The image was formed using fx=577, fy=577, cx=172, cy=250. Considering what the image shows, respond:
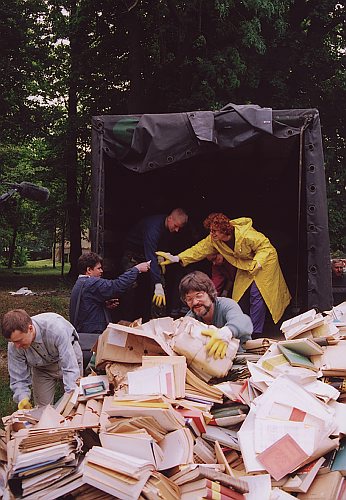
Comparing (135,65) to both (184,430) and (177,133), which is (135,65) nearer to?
(177,133)

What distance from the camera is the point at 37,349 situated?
400 centimetres

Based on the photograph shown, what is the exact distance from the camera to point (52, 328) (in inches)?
155

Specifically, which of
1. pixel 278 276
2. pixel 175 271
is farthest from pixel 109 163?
pixel 278 276

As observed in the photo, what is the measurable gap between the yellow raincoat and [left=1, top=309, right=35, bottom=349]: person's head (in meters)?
2.34

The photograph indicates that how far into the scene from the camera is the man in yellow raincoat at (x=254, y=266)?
5.36 m

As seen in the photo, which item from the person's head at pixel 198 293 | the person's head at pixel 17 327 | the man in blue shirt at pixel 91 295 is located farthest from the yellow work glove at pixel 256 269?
the person's head at pixel 17 327

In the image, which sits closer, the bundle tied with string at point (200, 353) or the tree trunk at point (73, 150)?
the bundle tied with string at point (200, 353)

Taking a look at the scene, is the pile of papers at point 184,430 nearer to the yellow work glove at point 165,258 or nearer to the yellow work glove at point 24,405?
the yellow work glove at point 24,405

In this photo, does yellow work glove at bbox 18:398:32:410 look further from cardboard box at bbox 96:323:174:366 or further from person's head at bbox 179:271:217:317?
person's head at bbox 179:271:217:317

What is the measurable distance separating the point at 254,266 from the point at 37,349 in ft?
7.25

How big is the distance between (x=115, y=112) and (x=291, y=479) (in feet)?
38.7

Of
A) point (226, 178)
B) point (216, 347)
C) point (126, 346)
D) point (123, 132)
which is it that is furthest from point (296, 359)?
point (226, 178)

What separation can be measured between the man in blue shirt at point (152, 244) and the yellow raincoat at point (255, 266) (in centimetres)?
72

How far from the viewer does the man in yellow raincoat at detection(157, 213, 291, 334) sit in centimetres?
536
